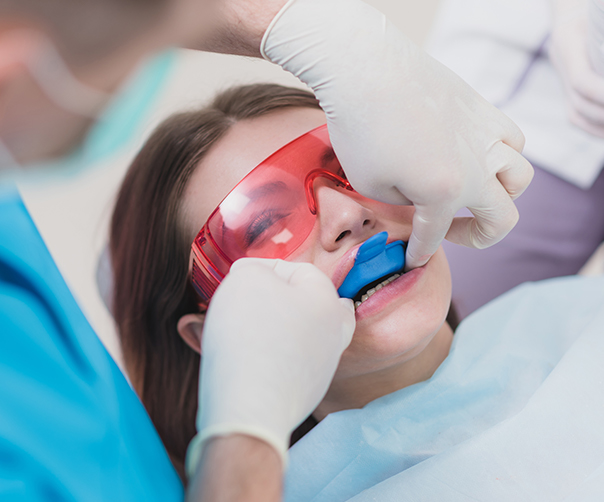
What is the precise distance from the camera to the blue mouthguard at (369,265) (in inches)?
34.6

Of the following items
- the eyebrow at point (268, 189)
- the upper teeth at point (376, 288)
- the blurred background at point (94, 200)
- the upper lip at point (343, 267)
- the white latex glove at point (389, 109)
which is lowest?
the blurred background at point (94, 200)

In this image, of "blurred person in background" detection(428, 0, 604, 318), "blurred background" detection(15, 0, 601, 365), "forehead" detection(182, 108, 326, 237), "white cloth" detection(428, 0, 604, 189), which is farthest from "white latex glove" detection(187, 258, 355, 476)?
"white cloth" detection(428, 0, 604, 189)

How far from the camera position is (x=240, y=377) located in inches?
22.5

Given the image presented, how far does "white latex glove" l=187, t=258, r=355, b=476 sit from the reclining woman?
16 cm

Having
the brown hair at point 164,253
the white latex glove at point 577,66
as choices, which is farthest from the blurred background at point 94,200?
the white latex glove at point 577,66

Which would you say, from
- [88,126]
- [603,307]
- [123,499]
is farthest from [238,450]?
[603,307]

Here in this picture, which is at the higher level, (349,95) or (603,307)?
(349,95)

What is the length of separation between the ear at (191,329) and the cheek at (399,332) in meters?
0.38

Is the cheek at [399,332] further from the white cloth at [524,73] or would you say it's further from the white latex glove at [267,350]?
the white cloth at [524,73]

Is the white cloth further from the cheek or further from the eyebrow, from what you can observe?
the eyebrow

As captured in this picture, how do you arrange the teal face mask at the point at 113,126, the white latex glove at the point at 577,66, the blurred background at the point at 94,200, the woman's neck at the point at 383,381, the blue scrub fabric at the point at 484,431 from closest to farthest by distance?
the teal face mask at the point at 113,126
the blue scrub fabric at the point at 484,431
the woman's neck at the point at 383,381
the white latex glove at the point at 577,66
the blurred background at the point at 94,200

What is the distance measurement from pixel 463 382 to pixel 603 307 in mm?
398

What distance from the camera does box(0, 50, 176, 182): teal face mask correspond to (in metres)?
0.72

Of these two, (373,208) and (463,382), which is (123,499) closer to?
(373,208)
